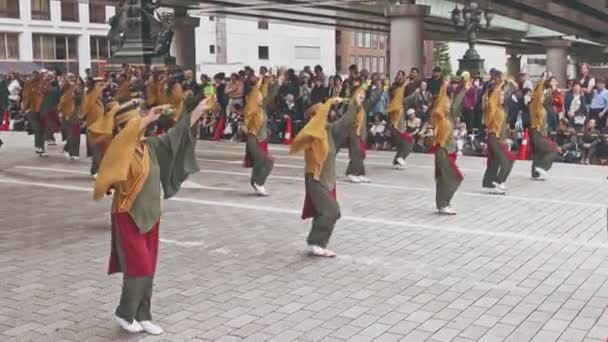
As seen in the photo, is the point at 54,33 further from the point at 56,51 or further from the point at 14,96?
the point at 14,96

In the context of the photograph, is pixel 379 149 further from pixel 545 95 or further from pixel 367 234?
pixel 367 234

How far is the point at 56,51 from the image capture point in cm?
5234

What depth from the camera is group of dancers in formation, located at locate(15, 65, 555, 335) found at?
5.93 meters

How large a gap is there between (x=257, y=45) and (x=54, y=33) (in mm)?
19769

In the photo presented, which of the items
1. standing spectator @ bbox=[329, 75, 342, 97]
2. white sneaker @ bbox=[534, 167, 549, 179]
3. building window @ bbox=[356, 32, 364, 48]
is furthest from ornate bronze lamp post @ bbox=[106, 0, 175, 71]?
building window @ bbox=[356, 32, 364, 48]

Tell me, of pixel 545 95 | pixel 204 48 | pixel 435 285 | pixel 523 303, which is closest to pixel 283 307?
pixel 435 285

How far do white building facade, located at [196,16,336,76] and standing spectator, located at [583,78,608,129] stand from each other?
41.8 m

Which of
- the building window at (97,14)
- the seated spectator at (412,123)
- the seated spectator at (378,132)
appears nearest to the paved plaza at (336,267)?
the seated spectator at (412,123)

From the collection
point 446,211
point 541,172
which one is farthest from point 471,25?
point 446,211

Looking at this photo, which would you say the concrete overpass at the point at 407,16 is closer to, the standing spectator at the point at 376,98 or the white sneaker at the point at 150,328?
the standing spectator at the point at 376,98

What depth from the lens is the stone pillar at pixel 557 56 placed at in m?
50.4

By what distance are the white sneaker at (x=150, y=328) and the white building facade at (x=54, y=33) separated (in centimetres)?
4493

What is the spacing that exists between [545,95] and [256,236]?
687cm

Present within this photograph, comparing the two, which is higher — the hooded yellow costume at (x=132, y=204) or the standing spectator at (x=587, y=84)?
the standing spectator at (x=587, y=84)
